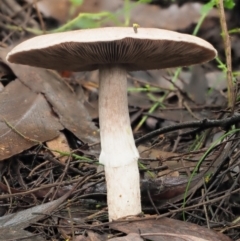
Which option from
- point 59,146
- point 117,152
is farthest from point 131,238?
point 59,146

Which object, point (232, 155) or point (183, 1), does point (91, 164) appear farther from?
point (183, 1)

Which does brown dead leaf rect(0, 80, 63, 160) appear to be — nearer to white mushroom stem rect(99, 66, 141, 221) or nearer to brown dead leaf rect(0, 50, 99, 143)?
brown dead leaf rect(0, 50, 99, 143)

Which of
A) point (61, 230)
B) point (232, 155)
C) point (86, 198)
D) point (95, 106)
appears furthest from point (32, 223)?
point (95, 106)

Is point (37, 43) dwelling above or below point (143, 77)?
above

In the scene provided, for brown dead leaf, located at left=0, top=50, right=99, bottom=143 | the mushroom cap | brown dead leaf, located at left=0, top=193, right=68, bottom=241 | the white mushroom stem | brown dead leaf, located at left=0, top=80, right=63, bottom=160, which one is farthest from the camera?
brown dead leaf, located at left=0, top=50, right=99, bottom=143

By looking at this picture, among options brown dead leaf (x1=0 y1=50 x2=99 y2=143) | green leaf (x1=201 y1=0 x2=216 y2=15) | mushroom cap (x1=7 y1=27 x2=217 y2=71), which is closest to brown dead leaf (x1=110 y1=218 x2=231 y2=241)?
mushroom cap (x1=7 y1=27 x2=217 y2=71)

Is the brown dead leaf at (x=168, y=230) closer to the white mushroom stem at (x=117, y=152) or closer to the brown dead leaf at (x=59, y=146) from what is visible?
the white mushroom stem at (x=117, y=152)

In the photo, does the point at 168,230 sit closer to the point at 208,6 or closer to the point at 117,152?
the point at 117,152
